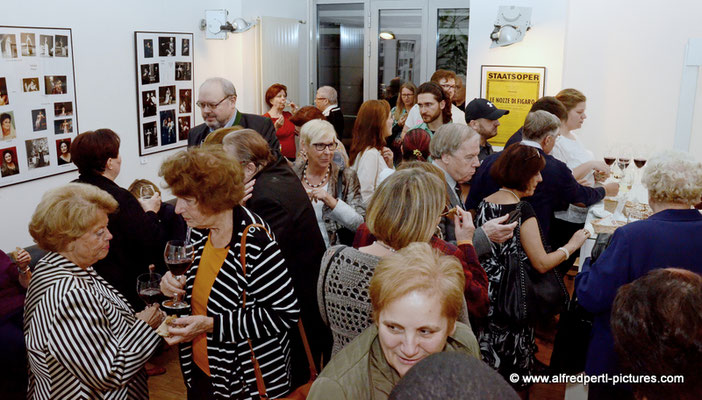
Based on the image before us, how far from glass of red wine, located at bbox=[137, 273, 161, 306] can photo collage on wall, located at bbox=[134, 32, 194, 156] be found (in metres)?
3.83

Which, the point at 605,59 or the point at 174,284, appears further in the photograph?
the point at 605,59

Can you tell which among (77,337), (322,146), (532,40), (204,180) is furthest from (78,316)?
(532,40)

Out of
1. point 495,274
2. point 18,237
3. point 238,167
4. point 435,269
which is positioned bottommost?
point 18,237

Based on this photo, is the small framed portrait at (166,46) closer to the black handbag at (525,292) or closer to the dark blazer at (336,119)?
the dark blazer at (336,119)

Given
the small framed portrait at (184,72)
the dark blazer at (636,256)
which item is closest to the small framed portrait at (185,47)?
the small framed portrait at (184,72)

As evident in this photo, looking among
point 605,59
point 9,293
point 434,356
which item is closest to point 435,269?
point 434,356

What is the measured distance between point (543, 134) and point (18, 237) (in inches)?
153

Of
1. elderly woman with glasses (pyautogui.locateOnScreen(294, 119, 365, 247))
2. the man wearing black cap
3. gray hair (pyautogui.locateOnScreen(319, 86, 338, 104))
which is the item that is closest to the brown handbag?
elderly woman with glasses (pyautogui.locateOnScreen(294, 119, 365, 247))

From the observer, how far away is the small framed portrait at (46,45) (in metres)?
4.57

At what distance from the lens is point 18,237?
15.0 ft

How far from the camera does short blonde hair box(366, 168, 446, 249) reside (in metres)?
1.99

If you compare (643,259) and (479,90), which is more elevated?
(479,90)

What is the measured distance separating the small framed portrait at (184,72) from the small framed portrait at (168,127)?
0.38 meters

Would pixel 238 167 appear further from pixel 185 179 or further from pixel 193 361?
pixel 193 361
